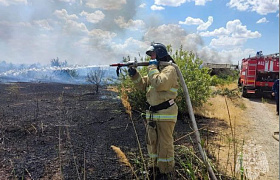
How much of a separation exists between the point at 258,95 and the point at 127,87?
788cm

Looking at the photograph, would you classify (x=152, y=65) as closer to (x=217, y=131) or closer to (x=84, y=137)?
(x=84, y=137)

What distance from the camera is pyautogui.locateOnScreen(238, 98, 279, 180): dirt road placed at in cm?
371

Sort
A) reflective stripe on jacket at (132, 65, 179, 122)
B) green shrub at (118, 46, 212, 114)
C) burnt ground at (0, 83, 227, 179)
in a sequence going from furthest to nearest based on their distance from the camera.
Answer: green shrub at (118, 46, 212, 114), burnt ground at (0, 83, 227, 179), reflective stripe on jacket at (132, 65, 179, 122)

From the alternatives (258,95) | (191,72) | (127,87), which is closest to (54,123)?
(127,87)

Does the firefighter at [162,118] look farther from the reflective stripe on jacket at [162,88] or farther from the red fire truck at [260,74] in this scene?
the red fire truck at [260,74]

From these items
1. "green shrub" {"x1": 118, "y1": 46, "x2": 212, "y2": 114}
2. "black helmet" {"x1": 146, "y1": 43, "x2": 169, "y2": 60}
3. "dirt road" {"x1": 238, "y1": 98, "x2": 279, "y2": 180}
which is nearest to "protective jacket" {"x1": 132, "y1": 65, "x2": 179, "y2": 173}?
"black helmet" {"x1": 146, "y1": 43, "x2": 169, "y2": 60}

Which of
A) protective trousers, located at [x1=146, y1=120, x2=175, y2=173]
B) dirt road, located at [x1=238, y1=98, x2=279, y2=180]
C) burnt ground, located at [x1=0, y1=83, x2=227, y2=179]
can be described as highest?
protective trousers, located at [x1=146, y1=120, x2=175, y2=173]

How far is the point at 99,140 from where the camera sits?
15.8ft

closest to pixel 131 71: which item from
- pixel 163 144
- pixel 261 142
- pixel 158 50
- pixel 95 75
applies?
pixel 158 50

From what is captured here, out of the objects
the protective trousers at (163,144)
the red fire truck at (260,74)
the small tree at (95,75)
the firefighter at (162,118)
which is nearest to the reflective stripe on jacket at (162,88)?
the firefighter at (162,118)

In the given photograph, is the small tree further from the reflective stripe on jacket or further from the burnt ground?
the reflective stripe on jacket

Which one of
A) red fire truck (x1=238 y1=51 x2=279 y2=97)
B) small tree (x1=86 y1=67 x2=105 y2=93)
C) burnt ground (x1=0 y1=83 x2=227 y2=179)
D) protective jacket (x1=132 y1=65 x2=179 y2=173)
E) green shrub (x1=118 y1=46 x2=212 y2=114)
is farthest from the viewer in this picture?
small tree (x1=86 y1=67 x2=105 y2=93)

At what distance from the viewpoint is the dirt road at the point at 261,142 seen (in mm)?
3705

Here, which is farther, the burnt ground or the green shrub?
the green shrub
